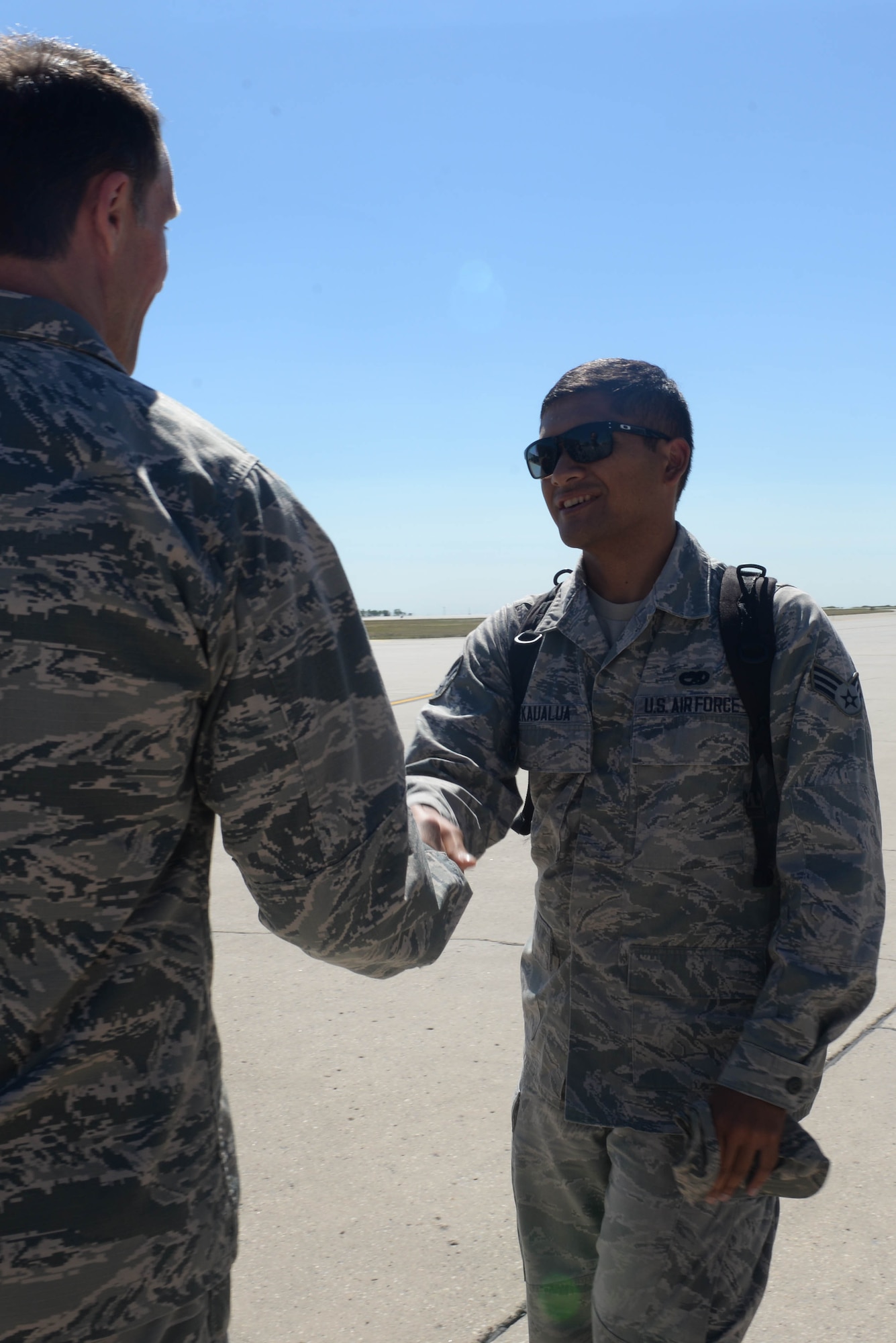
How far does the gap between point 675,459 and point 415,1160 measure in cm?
222

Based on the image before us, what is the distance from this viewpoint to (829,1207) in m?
3.20

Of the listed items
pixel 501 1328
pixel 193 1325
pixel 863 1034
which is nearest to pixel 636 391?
pixel 193 1325

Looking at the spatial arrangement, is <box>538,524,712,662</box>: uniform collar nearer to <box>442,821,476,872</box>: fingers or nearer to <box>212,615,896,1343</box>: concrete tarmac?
<box>442,821,476,872</box>: fingers

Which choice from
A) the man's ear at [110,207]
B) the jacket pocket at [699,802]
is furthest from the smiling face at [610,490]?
the man's ear at [110,207]

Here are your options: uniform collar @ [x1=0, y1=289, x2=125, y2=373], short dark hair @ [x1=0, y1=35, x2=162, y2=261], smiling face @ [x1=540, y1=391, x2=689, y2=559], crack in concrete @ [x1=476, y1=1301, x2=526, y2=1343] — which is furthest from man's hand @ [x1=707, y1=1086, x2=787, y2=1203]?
short dark hair @ [x1=0, y1=35, x2=162, y2=261]

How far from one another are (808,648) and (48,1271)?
1.54 metres

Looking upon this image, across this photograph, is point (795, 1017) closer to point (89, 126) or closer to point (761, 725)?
point (761, 725)

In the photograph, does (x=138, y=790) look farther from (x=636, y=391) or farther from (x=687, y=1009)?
(x=636, y=391)

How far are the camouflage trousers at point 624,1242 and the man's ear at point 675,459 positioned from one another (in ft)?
4.36

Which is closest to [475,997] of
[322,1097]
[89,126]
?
[322,1097]

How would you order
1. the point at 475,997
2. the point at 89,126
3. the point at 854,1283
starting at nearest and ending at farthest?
the point at 89,126, the point at 854,1283, the point at 475,997

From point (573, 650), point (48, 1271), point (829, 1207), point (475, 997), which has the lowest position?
point (475, 997)

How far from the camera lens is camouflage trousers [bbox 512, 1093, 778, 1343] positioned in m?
1.96

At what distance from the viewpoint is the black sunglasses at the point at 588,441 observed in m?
2.41
